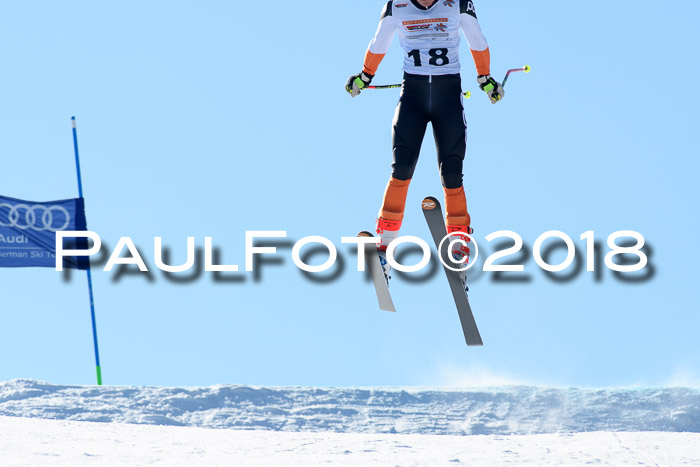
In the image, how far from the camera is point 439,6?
954cm

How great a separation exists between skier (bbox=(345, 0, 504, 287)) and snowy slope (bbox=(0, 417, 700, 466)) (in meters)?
2.74

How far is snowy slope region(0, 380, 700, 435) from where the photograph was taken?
182ft

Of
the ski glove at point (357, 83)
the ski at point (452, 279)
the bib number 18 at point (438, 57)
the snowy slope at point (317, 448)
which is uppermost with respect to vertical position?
the bib number 18 at point (438, 57)

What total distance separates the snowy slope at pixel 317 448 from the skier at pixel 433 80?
2.74 m

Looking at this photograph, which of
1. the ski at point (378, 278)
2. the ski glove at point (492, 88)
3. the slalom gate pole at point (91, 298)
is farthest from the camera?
the slalom gate pole at point (91, 298)

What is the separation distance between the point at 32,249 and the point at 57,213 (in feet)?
3.64

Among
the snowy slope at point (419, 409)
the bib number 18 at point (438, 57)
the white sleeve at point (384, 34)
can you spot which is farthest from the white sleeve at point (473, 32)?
the snowy slope at point (419, 409)

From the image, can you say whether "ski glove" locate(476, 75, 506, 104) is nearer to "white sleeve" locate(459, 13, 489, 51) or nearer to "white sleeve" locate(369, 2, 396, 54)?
"white sleeve" locate(459, 13, 489, 51)

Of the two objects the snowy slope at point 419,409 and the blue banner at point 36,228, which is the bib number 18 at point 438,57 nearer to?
the blue banner at point 36,228

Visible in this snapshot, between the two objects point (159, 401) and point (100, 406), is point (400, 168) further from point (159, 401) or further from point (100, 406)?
point (159, 401)

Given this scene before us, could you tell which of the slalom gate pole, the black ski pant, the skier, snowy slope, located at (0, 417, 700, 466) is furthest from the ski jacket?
the slalom gate pole

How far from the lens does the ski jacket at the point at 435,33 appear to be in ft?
31.3

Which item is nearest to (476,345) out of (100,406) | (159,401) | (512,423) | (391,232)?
(391,232)

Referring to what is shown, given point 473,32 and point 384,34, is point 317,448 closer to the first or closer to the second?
point 384,34
